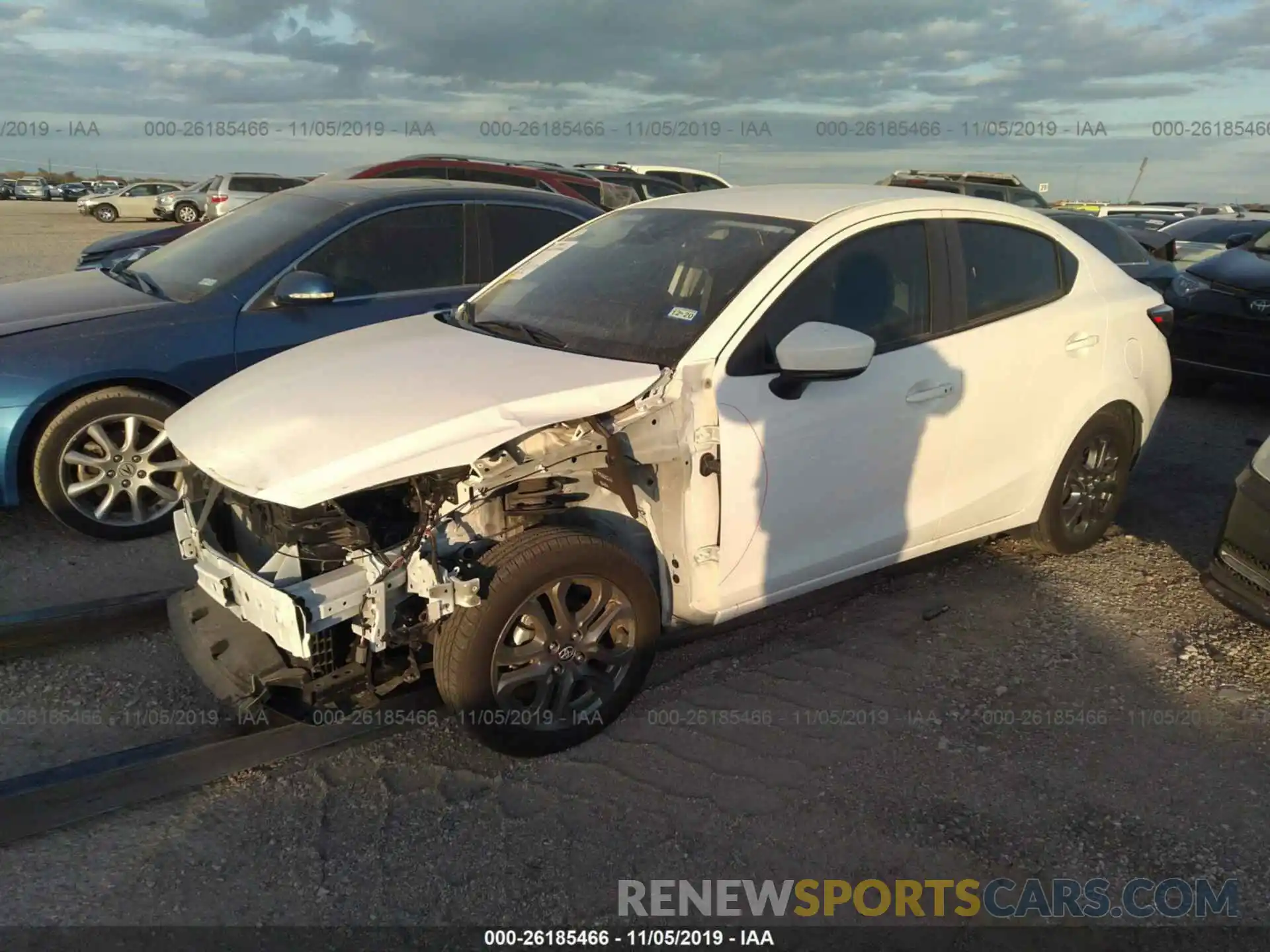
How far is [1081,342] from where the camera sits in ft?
14.7

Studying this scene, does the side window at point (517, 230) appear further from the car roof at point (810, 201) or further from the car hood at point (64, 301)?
the car hood at point (64, 301)

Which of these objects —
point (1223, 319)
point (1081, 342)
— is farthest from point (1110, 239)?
point (1081, 342)

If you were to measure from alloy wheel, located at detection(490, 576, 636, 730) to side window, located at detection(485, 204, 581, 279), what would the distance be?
10.4 ft

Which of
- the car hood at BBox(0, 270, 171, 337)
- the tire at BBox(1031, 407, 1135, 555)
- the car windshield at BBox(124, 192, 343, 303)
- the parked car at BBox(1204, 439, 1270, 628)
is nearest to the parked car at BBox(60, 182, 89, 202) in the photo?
the car windshield at BBox(124, 192, 343, 303)

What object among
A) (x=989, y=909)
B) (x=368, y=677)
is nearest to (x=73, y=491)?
(x=368, y=677)

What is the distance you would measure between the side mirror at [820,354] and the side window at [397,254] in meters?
2.97

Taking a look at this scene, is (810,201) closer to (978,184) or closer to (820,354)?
(820,354)

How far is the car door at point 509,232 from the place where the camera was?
5.90m

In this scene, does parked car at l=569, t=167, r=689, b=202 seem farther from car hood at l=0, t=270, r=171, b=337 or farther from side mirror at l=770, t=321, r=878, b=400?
side mirror at l=770, t=321, r=878, b=400

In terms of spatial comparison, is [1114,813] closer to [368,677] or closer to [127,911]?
[368,677]

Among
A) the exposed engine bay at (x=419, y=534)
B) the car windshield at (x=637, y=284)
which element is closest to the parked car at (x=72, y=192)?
the car windshield at (x=637, y=284)

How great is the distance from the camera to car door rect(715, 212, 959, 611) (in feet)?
11.1

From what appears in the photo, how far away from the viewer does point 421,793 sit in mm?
3098

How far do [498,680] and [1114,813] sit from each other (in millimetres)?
2011
